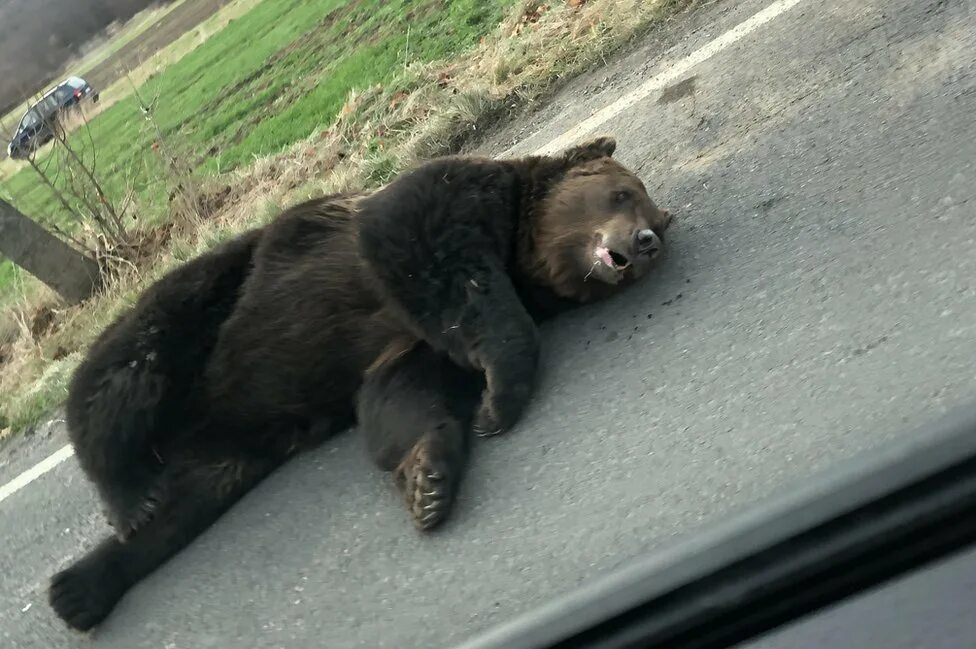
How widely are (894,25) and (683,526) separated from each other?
3377 mm

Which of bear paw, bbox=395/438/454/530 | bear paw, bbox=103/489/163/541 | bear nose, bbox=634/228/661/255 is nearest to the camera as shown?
bear paw, bbox=395/438/454/530

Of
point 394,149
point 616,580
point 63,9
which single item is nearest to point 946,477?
point 616,580

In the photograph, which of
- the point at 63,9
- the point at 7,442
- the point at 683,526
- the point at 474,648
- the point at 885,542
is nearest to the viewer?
the point at 885,542

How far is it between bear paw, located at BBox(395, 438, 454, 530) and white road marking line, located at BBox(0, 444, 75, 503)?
2924 millimetres

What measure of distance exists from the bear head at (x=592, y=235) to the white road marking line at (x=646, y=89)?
169cm

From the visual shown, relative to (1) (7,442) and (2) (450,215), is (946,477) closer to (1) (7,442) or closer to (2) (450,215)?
(2) (450,215)

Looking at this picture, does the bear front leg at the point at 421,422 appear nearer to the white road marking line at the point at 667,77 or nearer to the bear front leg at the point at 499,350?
the bear front leg at the point at 499,350

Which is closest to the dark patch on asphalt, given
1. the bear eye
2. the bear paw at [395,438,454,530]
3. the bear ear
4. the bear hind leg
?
the bear ear

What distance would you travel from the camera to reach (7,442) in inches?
252

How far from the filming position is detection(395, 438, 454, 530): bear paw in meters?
3.32

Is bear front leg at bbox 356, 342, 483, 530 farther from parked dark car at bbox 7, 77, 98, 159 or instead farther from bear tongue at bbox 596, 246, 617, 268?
parked dark car at bbox 7, 77, 98, 159

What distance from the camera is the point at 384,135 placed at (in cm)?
849

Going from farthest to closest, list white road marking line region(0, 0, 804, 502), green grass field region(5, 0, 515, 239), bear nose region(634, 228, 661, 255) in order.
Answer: green grass field region(5, 0, 515, 239) → white road marking line region(0, 0, 804, 502) → bear nose region(634, 228, 661, 255)

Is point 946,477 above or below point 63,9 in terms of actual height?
below
